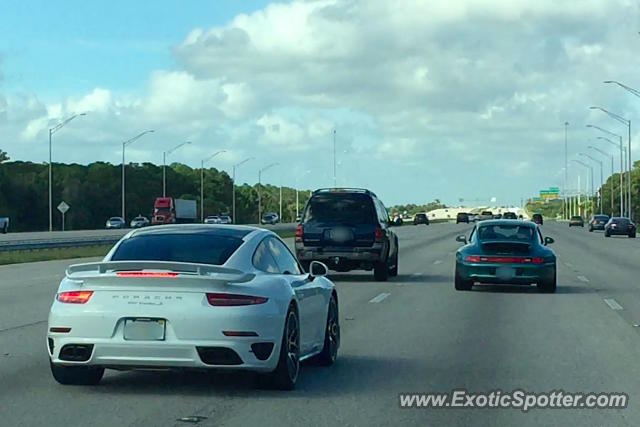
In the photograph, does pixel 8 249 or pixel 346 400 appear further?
pixel 8 249

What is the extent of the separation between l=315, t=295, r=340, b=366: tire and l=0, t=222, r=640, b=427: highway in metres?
0.19

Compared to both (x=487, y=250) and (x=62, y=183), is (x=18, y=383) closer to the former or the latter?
(x=487, y=250)

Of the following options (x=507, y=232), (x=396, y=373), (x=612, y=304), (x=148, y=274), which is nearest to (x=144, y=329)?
(x=148, y=274)

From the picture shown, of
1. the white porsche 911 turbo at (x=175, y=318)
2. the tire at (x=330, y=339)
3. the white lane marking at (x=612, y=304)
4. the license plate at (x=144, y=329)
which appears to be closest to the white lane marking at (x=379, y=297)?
the white lane marking at (x=612, y=304)

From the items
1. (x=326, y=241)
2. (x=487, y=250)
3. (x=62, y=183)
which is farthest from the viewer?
(x=62, y=183)

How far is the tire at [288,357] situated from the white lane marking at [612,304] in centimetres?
1099

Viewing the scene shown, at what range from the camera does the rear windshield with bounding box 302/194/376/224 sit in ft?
87.5

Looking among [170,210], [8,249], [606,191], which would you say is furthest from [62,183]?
[606,191]

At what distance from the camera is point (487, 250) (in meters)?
23.4

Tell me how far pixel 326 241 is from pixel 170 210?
2628 inches

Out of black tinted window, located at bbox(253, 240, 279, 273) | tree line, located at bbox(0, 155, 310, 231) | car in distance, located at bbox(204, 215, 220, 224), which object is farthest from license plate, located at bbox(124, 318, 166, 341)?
tree line, located at bbox(0, 155, 310, 231)

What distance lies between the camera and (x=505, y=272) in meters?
23.4

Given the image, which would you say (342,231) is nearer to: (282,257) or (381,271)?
(381,271)

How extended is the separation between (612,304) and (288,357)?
12174 millimetres
